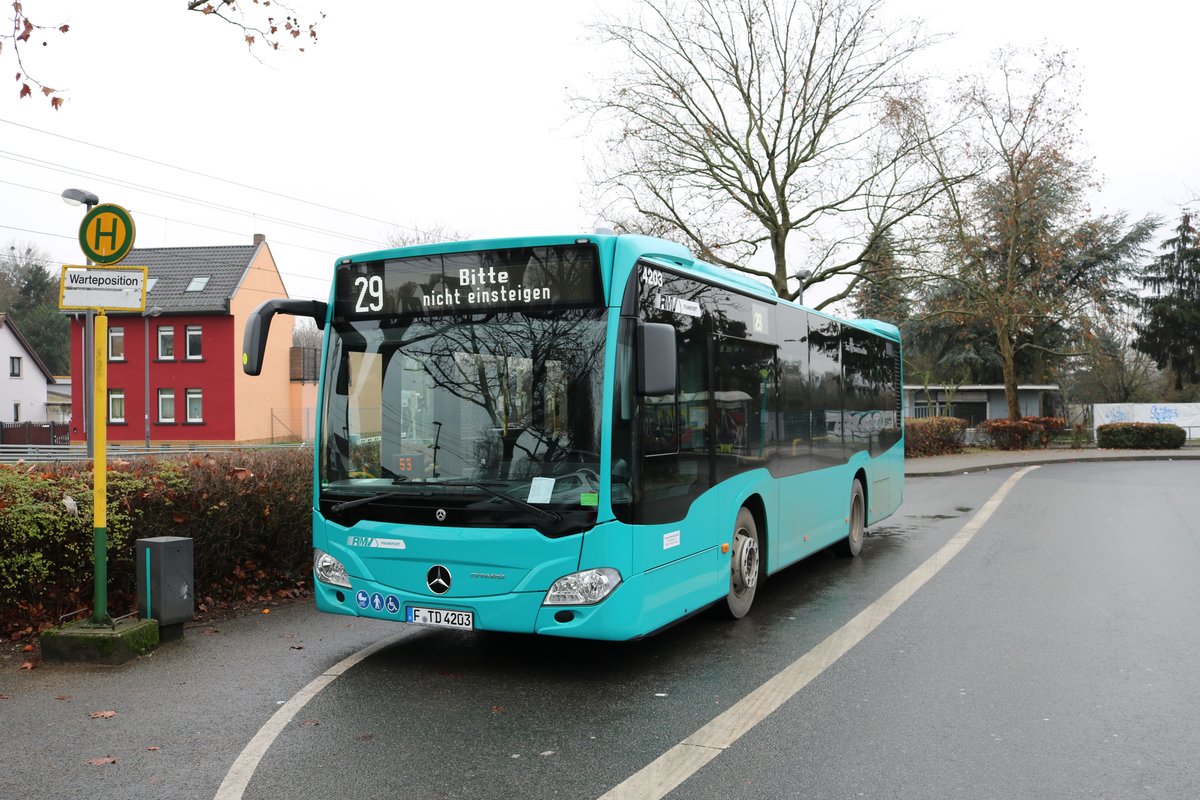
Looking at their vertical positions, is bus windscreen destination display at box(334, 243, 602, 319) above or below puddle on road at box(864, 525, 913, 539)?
above

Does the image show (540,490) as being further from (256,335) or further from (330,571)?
(256,335)

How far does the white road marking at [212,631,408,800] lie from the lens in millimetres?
4379

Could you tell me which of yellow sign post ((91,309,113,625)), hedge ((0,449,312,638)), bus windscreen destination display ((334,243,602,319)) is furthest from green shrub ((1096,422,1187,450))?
yellow sign post ((91,309,113,625))

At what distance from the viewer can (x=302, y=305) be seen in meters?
6.74

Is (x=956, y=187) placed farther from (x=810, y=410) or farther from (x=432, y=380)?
(x=432, y=380)

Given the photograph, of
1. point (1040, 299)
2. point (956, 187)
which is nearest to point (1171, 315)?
point (1040, 299)

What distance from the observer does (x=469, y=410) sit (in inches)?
237

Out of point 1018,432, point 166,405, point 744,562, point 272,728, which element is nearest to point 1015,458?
point 1018,432

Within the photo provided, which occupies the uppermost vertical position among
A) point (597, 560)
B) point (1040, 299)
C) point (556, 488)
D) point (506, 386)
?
point (1040, 299)

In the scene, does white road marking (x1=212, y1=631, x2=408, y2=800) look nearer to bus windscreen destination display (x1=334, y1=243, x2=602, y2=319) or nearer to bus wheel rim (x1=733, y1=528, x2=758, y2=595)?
bus windscreen destination display (x1=334, y1=243, x2=602, y2=319)

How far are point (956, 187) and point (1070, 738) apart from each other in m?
30.2

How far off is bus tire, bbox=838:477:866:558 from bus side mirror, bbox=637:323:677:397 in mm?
5854

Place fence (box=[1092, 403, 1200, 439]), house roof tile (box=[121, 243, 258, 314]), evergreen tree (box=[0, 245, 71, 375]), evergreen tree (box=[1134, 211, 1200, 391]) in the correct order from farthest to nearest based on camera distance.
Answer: evergreen tree (box=[0, 245, 71, 375])
evergreen tree (box=[1134, 211, 1200, 391])
house roof tile (box=[121, 243, 258, 314])
fence (box=[1092, 403, 1200, 439])

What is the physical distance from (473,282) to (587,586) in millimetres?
2053
